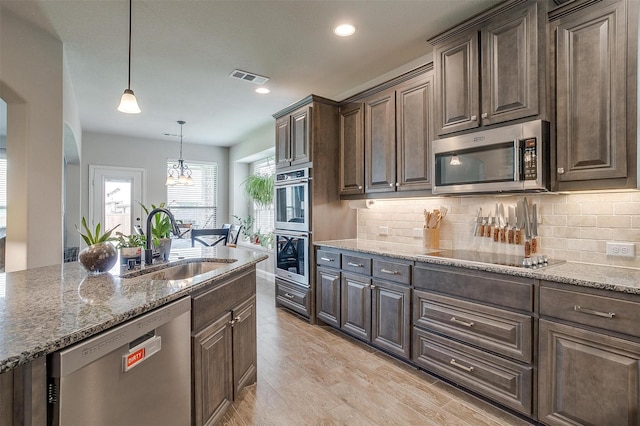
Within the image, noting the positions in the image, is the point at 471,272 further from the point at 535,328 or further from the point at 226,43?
the point at 226,43

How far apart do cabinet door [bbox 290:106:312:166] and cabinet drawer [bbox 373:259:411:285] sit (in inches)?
56.5

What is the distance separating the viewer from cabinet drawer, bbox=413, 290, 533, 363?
195 cm

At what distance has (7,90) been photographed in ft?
8.55

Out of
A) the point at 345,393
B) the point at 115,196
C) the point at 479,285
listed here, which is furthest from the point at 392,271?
the point at 115,196

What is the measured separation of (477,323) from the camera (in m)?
2.16

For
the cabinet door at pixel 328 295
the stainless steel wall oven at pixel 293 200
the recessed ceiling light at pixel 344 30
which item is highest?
the recessed ceiling light at pixel 344 30

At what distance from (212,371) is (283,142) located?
287 centimetres

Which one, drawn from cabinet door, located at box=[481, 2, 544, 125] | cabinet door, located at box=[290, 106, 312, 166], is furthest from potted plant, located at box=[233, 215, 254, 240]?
cabinet door, located at box=[481, 2, 544, 125]

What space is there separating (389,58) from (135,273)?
2.87 meters

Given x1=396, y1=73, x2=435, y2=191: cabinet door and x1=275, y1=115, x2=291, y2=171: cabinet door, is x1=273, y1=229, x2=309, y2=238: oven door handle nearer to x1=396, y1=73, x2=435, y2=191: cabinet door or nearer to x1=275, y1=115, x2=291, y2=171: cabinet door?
x1=275, y1=115, x2=291, y2=171: cabinet door

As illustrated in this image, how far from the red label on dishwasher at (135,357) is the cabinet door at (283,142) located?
9.64 feet

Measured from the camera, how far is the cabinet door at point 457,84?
240 cm

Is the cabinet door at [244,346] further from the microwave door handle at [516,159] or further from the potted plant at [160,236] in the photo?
the microwave door handle at [516,159]

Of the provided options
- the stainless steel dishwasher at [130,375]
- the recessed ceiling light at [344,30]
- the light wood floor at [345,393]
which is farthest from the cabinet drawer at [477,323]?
the recessed ceiling light at [344,30]
